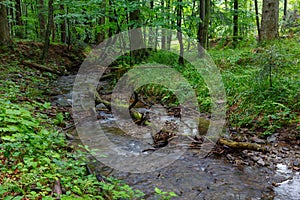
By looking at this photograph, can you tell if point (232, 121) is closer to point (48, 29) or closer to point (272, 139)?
point (272, 139)

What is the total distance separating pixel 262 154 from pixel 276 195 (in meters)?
1.30

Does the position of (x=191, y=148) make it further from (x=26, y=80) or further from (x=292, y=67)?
(x=26, y=80)

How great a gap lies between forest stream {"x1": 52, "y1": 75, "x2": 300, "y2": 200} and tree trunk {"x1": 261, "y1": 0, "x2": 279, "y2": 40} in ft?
21.0

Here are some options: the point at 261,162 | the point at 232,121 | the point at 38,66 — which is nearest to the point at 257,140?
the point at 261,162

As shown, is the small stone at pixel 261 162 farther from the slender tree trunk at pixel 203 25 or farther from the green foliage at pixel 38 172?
the slender tree trunk at pixel 203 25

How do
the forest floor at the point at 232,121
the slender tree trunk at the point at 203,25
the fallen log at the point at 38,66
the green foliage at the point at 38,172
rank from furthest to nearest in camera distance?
the fallen log at the point at 38,66 → the slender tree trunk at the point at 203,25 → the forest floor at the point at 232,121 → the green foliage at the point at 38,172

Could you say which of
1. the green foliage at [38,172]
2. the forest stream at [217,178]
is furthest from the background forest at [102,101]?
the forest stream at [217,178]

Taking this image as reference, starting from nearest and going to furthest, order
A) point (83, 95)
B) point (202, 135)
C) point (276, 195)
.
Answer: point (276, 195), point (202, 135), point (83, 95)

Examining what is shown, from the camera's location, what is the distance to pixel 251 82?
7000mm

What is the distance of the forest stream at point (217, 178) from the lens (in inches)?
133

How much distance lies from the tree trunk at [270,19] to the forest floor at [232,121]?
0.67 m

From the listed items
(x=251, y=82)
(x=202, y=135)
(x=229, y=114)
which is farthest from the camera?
(x=251, y=82)

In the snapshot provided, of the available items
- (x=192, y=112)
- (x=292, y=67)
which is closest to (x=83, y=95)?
(x=192, y=112)

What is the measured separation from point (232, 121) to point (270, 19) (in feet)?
17.6
